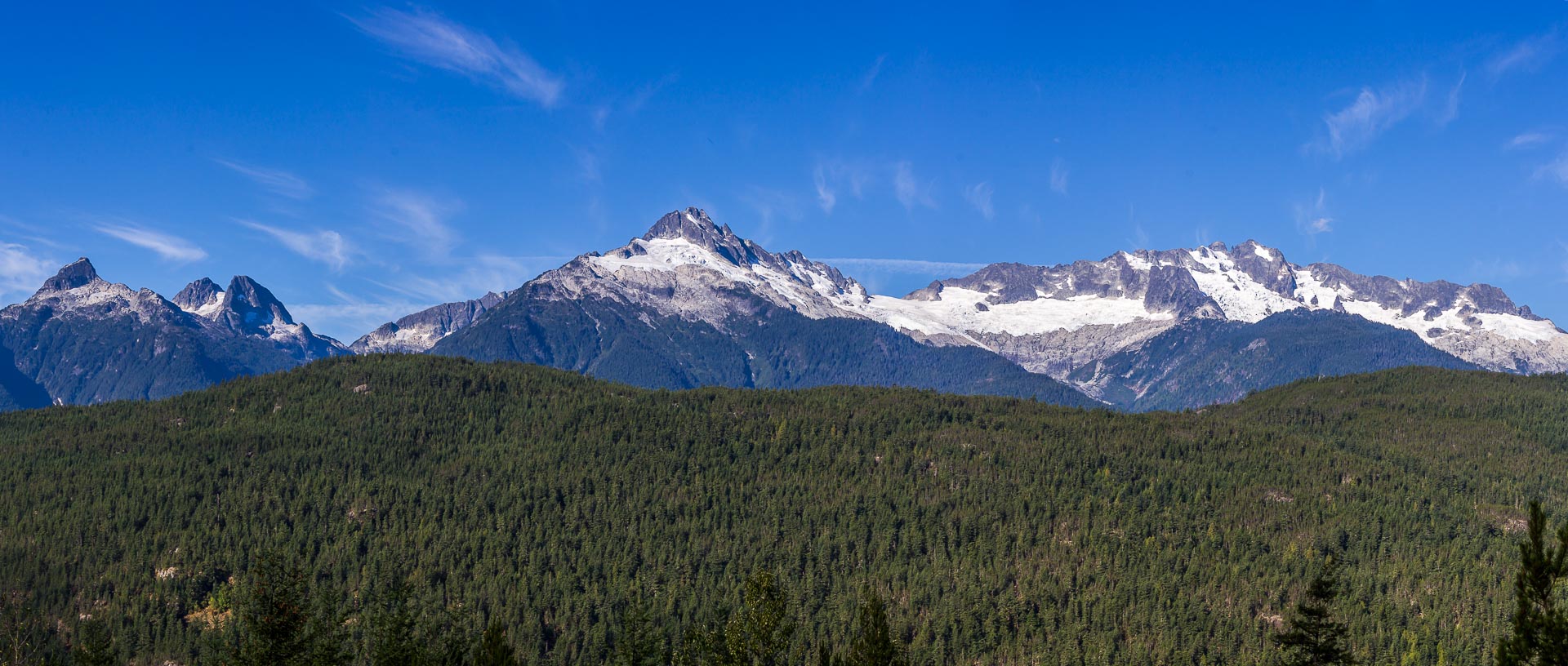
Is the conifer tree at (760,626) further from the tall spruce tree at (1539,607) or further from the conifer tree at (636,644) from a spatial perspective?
the tall spruce tree at (1539,607)

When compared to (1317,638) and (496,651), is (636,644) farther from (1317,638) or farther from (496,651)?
(1317,638)

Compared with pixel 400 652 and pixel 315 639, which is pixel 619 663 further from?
pixel 315 639

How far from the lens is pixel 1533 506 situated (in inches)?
1934

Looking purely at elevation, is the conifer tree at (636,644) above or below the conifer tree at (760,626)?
below

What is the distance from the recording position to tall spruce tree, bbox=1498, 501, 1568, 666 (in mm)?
50344

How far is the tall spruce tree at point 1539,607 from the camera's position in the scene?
50344 mm

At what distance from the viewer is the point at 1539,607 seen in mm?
52188

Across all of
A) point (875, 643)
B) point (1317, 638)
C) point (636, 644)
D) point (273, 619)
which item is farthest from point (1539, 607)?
point (273, 619)

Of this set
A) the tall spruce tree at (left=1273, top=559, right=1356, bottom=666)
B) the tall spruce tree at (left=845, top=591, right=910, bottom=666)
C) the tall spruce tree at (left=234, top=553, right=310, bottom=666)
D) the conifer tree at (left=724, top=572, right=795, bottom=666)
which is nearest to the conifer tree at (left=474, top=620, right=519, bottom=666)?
the tall spruce tree at (left=234, top=553, right=310, bottom=666)

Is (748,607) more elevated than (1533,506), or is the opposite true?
(1533,506)

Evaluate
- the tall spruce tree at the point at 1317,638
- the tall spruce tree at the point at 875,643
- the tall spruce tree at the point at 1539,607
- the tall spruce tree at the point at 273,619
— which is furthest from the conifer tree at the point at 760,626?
the tall spruce tree at the point at 1539,607

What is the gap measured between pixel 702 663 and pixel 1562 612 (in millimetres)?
93856

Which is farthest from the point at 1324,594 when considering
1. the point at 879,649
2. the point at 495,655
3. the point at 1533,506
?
the point at 495,655

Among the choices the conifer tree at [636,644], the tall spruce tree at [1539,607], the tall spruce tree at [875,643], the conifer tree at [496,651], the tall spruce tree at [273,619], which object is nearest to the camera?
the tall spruce tree at [1539,607]
